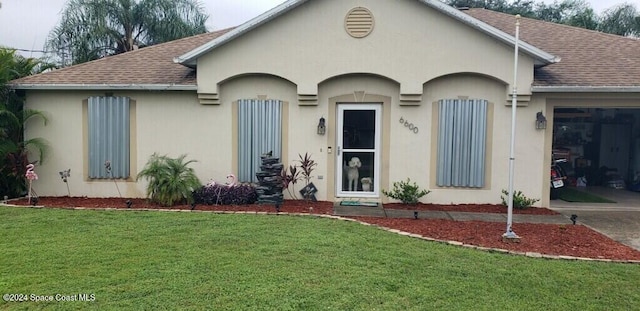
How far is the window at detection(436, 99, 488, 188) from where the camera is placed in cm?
990

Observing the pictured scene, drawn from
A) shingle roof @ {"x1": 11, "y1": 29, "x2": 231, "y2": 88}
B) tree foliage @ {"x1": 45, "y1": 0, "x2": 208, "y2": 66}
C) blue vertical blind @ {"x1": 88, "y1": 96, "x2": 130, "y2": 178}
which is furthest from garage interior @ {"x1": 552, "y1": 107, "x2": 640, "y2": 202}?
tree foliage @ {"x1": 45, "y1": 0, "x2": 208, "y2": 66}

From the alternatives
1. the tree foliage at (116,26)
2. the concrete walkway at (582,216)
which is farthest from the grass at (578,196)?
the tree foliage at (116,26)

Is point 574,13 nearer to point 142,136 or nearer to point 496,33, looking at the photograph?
point 496,33

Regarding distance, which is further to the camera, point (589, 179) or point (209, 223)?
point (589, 179)

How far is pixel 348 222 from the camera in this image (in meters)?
7.85

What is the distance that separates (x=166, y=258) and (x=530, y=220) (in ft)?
→ 21.9

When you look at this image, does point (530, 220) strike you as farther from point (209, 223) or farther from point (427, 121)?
point (209, 223)

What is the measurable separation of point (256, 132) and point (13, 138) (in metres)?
5.77

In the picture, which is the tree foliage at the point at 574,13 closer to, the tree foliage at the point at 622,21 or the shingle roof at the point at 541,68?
the tree foliage at the point at 622,21

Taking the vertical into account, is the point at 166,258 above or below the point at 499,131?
below

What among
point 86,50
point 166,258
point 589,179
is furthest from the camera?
point 86,50

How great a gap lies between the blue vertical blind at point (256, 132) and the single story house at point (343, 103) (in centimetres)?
2

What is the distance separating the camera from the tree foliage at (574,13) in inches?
1073

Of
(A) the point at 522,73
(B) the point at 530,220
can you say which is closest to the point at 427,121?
(A) the point at 522,73
